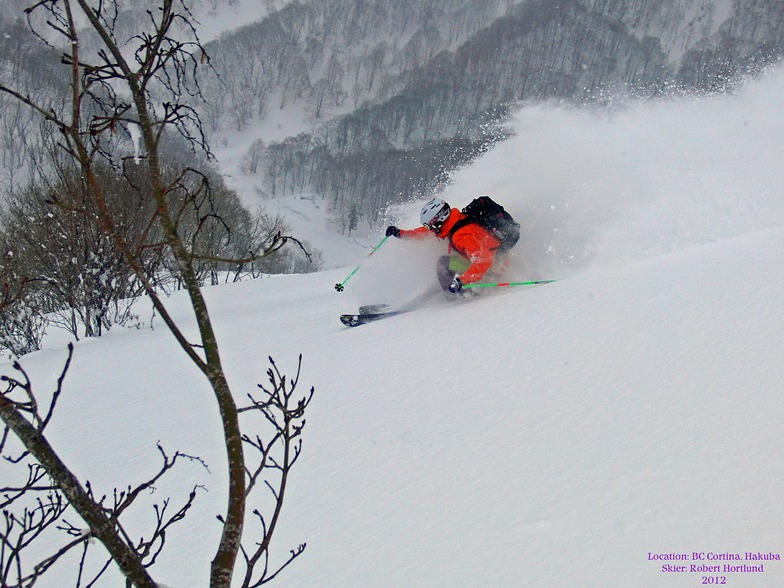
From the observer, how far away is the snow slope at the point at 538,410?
1.99 meters

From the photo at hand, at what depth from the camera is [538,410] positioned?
3041 mm

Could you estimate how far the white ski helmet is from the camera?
6.95 metres

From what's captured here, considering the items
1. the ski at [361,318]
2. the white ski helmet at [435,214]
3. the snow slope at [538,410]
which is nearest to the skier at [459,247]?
the white ski helmet at [435,214]

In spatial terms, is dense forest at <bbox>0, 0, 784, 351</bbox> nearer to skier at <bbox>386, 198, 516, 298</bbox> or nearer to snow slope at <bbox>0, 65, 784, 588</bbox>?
skier at <bbox>386, 198, 516, 298</bbox>

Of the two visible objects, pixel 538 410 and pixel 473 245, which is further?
pixel 473 245

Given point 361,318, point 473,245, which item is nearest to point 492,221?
point 473,245

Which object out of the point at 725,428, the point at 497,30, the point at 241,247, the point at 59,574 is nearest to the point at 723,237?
the point at 725,428

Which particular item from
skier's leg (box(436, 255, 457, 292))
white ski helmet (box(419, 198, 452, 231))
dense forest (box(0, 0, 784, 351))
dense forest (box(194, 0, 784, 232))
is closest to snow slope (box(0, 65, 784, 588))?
skier's leg (box(436, 255, 457, 292))

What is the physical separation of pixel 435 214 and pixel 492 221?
673 mm

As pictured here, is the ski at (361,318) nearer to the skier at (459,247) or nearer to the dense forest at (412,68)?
the skier at (459,247)

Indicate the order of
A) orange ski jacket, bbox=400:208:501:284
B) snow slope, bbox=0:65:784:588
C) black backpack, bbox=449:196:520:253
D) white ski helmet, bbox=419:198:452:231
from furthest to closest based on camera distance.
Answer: white ski helmet, bbox=419:198:452:231 → black backpack, bbox=449:196:520:253 → orange ski jacket, bbox=400:208:501:284 → snow slope, bbox=0:65:784:588

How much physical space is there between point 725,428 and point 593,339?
156 centimetres

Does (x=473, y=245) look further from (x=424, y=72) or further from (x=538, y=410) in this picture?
(x=424, y=72)

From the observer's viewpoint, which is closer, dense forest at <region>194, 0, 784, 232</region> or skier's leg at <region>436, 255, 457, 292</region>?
skier's leg at <region>436, 255, 457, 292</region>
